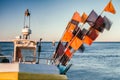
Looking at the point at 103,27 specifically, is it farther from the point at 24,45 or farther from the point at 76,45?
the point at 24,45

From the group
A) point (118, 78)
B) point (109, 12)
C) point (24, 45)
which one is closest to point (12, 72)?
point (24, 45)

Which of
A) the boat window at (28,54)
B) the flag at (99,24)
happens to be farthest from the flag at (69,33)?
the boat window at (28,54)

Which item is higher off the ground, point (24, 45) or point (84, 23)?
point (84, 23)

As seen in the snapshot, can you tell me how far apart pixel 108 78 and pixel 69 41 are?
23099 mm

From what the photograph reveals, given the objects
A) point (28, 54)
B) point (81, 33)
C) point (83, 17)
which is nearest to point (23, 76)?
point (28, 54)

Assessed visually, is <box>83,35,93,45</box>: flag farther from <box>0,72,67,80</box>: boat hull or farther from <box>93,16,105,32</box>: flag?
<box>0,72,67,80</box>: boat hull

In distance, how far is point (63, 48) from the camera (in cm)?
2872

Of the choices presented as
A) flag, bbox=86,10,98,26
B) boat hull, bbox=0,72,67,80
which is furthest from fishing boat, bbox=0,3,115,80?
boat hull, bbox=0,72,67,80

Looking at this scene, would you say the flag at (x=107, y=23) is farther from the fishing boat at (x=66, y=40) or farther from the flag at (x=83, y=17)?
the flag at (x=83, y=17)

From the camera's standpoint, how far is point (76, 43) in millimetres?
27469

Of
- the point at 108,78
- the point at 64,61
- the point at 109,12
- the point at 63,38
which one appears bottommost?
the point at 108,78

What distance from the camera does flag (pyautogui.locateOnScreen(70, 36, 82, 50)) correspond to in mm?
27448

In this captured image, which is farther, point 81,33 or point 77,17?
point 81,33

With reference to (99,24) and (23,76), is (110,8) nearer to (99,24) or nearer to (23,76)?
(99,24)
